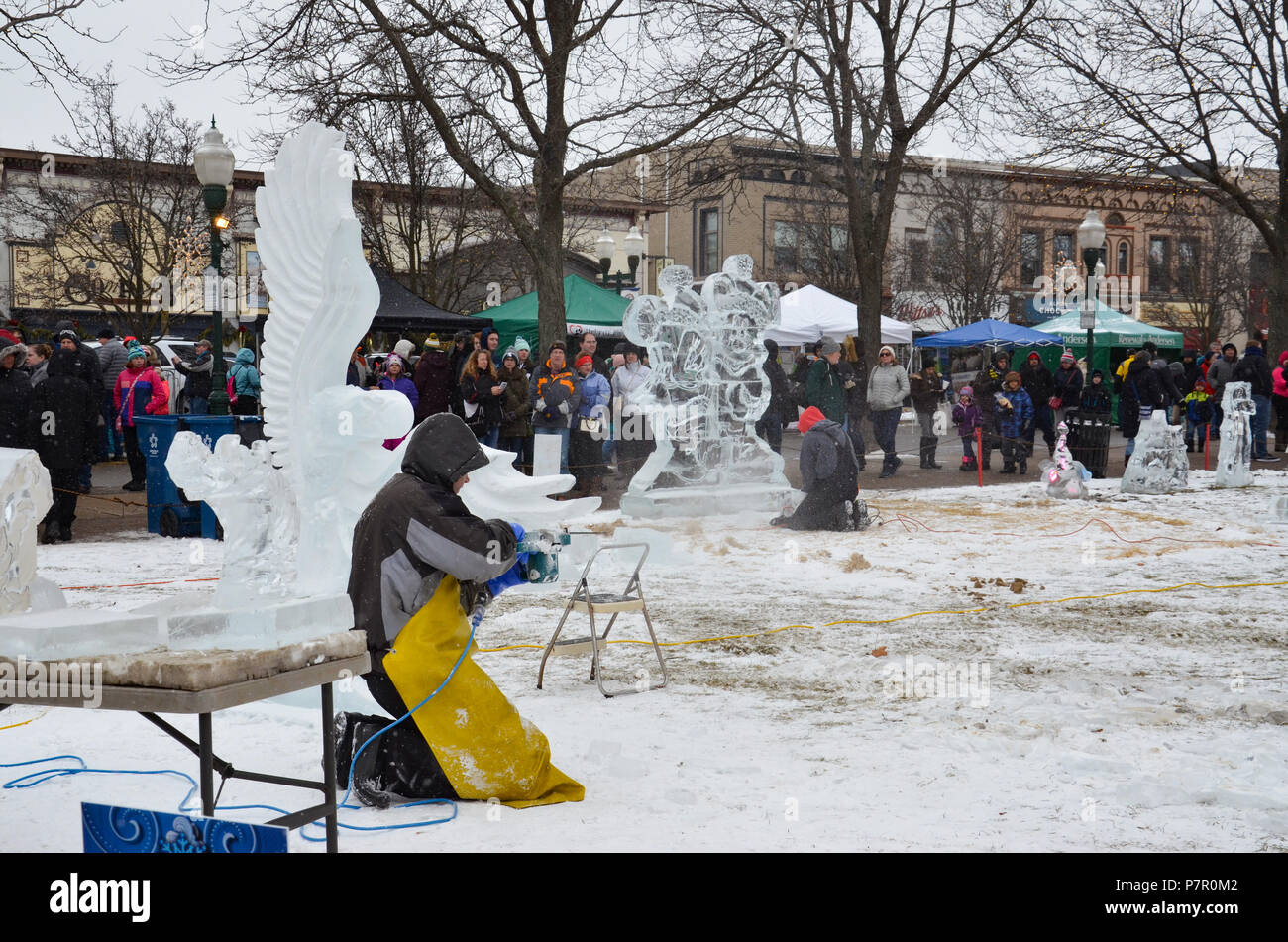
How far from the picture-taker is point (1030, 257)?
40.7 meters

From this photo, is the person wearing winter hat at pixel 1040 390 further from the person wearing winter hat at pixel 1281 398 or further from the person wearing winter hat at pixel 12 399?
the person wearing winter hat at pixel 12 399

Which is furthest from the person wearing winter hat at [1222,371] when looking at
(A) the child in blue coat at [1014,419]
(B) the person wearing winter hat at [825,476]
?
(B) the person wearing winter hat at [825,476]

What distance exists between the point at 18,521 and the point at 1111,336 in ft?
89.4

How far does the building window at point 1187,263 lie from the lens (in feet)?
125

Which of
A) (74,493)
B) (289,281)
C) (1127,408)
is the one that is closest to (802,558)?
(289,281)

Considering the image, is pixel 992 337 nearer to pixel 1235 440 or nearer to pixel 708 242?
Result: pixel 1235 440

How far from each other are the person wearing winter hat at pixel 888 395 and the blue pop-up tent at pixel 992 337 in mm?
11398

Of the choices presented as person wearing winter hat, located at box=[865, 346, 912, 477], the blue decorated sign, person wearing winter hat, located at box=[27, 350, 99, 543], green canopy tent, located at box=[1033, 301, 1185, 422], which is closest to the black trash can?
person wearing winter hat, located at box=[865, 346, 912, 477]

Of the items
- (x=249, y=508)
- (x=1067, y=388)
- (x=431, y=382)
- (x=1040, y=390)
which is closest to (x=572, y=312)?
(x=431, y=382)

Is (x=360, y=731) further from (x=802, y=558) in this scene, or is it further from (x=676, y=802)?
(x=802, y=558)

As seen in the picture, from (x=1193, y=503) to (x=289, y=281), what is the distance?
1106cm

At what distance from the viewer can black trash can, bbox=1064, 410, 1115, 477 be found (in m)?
16.2

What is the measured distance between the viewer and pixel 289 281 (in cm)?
599

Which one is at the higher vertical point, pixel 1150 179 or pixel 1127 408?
pixel 1150 179
